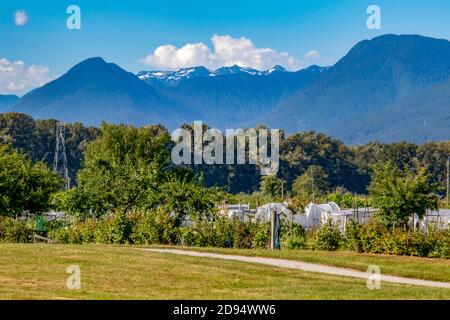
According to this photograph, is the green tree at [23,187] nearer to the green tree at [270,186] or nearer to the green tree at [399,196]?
the green tree at [399,196]

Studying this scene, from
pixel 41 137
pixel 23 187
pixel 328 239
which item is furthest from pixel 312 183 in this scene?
pixel 328 239

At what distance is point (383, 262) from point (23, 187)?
1969 centimetres

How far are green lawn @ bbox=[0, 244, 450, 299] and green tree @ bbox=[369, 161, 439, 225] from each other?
12.5m

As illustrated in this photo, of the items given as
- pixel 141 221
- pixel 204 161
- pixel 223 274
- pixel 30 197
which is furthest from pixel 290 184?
pixel 223 274

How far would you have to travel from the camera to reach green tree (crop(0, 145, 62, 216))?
1476 inches

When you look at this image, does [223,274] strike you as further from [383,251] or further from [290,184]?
[290,184]

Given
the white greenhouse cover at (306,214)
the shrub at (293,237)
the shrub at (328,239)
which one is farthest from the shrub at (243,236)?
the white greenhouse cover at (306,214)

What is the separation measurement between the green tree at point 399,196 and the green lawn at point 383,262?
22.1 ft

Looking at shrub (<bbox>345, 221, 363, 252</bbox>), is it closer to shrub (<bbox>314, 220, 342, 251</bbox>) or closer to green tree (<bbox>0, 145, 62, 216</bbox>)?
shrub (<bbox>314, 220, 342, 251</bbox>)

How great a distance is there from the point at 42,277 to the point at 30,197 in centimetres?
2122

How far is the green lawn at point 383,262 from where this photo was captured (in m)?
21.7

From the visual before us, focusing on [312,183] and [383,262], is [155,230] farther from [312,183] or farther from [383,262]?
[312,183]

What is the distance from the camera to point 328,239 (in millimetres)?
28969

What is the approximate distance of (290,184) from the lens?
108625 millimetres
